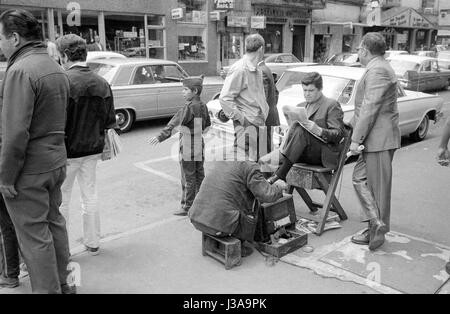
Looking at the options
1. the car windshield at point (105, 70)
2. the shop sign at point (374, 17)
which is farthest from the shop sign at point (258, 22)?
the car windshield at point (105, 70)

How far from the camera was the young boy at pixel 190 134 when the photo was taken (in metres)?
5.15

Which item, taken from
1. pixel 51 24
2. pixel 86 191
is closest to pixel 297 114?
pixel 86 191

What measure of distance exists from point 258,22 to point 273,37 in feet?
8.74

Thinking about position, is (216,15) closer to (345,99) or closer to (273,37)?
(273,37)

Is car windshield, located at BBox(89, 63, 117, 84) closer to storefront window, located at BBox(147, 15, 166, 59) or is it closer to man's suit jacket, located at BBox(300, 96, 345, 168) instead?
man's suit jacket, located at BBox(300, 96, 345, 168)

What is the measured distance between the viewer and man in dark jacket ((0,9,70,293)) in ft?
9.47

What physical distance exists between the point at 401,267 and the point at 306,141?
1504 mm

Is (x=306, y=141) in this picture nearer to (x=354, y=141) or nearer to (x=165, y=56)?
(x=354, y=141)

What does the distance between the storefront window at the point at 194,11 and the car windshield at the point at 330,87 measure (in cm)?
1416

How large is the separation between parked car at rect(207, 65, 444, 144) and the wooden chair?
1735mm

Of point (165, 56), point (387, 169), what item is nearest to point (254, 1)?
point (165, 56)

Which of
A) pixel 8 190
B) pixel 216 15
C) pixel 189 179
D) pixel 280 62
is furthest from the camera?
pixel 216 15

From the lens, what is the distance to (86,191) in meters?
4.09

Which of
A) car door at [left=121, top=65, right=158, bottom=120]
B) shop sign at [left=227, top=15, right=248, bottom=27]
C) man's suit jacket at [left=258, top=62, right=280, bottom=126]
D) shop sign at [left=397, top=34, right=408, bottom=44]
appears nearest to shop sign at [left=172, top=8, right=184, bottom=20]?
shop sign at [left=227, top=15, right=248, bottom=27]
